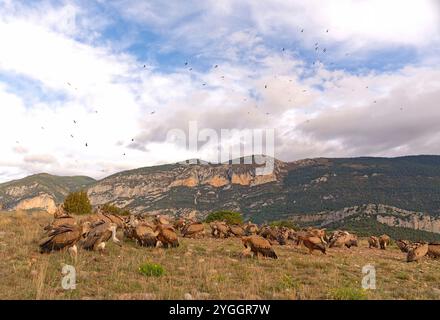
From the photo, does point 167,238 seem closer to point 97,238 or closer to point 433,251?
point 97,238

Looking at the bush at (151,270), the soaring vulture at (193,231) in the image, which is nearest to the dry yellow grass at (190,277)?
the bush at (151,270)

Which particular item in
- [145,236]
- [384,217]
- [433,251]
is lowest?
[384,217]

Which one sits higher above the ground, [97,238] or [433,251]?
[97,238]

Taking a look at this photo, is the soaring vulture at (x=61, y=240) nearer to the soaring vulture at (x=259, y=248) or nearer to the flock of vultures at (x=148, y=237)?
the flock of vultures at (x=148, y=237)

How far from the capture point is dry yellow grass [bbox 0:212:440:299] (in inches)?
358

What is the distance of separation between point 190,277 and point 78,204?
27.5m

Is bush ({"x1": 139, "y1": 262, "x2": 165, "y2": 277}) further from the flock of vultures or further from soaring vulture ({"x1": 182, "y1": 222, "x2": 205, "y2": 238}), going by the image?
soaring vulture ({"x1": 182, "y1": 222, "x2": 205, "y2": 238})

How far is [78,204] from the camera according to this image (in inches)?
1416

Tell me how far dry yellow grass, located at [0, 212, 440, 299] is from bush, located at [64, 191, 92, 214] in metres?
19.0

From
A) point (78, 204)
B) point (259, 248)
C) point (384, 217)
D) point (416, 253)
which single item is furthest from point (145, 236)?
point (384, 217)

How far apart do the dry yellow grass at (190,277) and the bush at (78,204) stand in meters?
19.0

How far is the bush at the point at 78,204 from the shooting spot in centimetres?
3516

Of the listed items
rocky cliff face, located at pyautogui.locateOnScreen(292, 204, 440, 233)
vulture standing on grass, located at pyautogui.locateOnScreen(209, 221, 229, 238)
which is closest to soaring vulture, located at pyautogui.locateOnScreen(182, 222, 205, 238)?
vulture standing on grass, located at pyautogui.locateOnScreen(209, 221, 229, 238)

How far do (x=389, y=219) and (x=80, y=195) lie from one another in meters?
140
